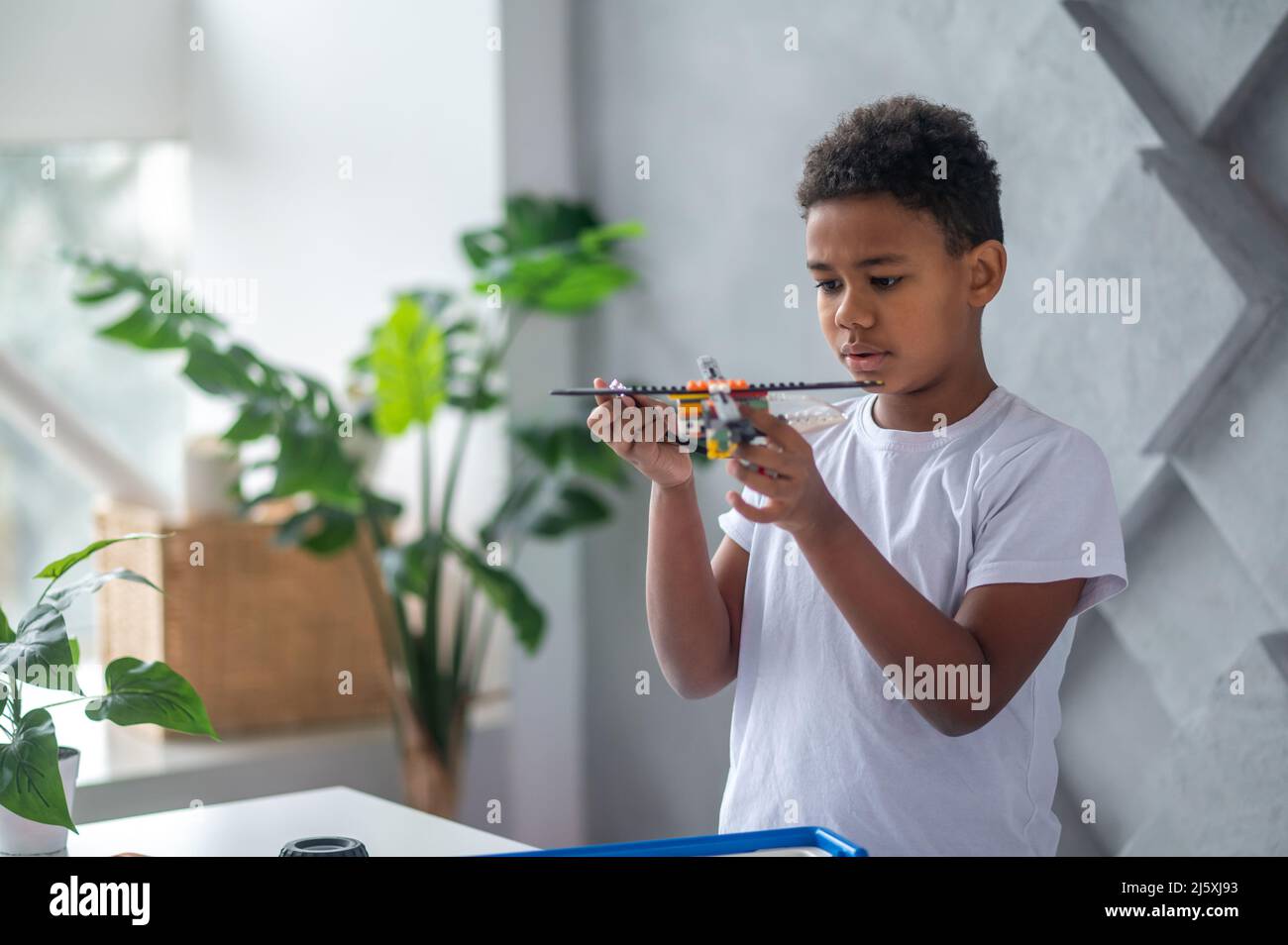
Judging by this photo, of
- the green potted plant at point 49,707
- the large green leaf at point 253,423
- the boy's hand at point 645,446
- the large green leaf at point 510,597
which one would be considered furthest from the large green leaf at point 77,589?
the large green leaf at point 510,597

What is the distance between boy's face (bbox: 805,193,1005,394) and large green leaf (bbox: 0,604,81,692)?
614mm

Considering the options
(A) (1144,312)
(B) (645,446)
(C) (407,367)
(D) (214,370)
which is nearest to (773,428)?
(B) (645,446)

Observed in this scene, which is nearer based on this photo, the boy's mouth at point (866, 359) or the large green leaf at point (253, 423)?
the boy's mouth at point (866, 359)

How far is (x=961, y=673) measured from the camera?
38.4 inches

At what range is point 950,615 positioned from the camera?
107 cm

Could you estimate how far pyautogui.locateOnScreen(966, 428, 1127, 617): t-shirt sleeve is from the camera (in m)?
1.01

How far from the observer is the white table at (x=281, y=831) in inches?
45.9

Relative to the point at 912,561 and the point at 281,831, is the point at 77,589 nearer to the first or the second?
the point at 281,831

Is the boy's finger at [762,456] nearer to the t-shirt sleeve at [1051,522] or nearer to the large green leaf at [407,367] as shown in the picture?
the t-shirt sleeve at [1051,522]

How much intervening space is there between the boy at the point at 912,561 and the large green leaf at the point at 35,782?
47 cm
